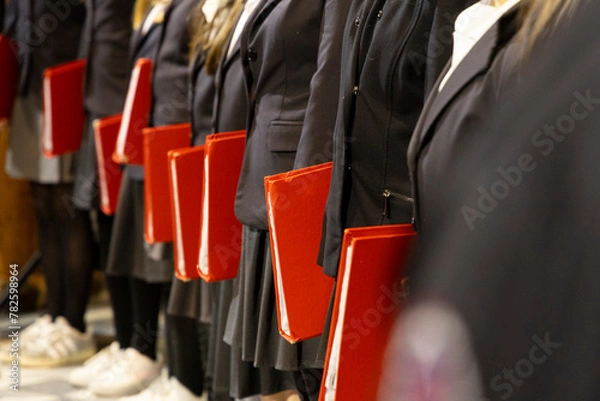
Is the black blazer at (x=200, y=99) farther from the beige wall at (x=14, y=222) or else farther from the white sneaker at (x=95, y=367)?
the beige wall at (x=14, y=222)

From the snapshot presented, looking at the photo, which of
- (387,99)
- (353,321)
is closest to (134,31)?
(387,99)

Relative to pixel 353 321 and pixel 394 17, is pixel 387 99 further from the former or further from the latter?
pixel 353 321

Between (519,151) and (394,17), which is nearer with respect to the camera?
(519,151)

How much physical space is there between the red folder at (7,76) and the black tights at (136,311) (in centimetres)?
84

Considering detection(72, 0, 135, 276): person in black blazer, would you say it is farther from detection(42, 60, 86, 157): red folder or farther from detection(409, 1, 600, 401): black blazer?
detection(409, 1, 600, 401): black blazer

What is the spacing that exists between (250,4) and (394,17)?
0.77m

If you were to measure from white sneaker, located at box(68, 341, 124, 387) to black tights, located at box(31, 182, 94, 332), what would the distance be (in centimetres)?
31

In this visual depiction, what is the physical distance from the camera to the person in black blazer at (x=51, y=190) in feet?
11.6

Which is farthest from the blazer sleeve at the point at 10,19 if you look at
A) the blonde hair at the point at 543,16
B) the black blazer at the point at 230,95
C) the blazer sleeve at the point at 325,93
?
the blonde hair at the point at 543,16

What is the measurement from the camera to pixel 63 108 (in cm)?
341

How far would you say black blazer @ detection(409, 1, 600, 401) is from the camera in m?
0.99

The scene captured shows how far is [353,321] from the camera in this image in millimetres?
1476

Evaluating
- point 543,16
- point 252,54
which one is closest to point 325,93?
point 252,54

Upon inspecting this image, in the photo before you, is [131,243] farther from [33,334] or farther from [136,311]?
[33,334]
